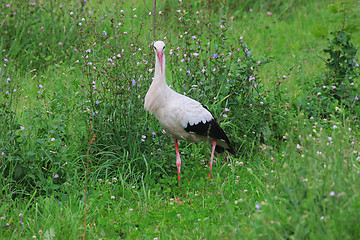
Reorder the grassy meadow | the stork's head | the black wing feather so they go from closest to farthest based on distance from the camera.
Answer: the grassy meadow
the stork's head
the black wing feather

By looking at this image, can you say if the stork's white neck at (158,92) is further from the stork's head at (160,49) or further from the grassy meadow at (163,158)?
the grassy meadow at (163,158)

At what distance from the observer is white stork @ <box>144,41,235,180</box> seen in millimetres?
4703

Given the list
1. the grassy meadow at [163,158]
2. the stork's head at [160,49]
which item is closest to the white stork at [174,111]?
the stork's head at [160,49]

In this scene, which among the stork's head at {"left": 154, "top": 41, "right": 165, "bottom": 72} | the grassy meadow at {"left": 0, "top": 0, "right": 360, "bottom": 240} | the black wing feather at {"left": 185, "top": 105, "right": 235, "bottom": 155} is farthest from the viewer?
the black wing feather at {"left": 185, "top": 105, "right": 235, "bottom": 155}

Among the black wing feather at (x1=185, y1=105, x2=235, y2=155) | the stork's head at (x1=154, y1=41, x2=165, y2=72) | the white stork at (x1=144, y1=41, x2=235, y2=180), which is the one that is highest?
the stork's head at (x1=154, y1=41, x2=165, y2=72)

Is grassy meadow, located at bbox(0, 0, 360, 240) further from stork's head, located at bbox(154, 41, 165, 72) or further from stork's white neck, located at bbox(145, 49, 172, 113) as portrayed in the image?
stork's head, located at bbox(154, 41, 165, 72)

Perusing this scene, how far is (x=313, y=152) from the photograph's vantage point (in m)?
3.20

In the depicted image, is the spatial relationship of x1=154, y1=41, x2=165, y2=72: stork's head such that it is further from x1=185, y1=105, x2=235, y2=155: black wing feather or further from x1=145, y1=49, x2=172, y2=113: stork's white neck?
x1=185, y1=105, x2=235, y2=155: black wing feather

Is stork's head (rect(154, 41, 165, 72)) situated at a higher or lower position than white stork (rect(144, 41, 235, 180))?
higher

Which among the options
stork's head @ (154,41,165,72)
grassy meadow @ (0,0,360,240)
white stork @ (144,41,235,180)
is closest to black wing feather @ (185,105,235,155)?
white stork @ (144,41,235,180)

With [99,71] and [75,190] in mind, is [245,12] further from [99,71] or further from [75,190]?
[75,190]

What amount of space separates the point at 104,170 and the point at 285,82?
3.42 meters

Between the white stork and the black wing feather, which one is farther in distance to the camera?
the black wing feather

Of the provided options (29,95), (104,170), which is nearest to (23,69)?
(29,95)
